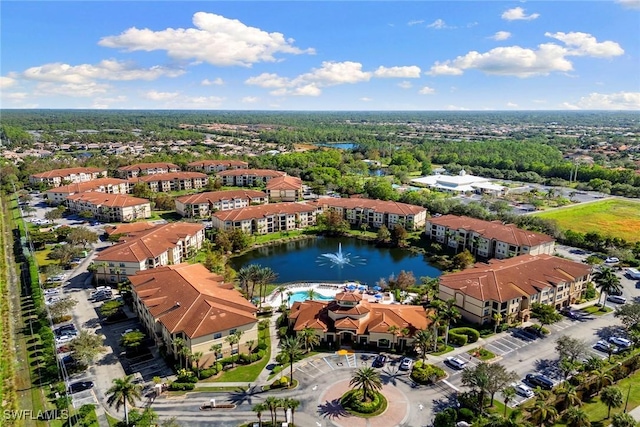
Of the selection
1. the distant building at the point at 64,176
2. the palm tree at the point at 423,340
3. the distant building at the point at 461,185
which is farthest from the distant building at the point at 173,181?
the palm tree at the point at 423,340

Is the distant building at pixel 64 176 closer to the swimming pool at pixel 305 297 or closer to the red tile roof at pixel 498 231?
the swimming pool at pixel 305 297

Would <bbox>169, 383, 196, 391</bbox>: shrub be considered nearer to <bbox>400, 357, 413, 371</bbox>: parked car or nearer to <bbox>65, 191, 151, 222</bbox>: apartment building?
<bbox>400, 357, 413, 371</bbox>: parked car

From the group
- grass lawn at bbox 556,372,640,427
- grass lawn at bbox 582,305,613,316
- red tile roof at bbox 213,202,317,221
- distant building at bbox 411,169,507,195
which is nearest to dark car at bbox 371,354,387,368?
grass lawn at bbox 556,372,640,427

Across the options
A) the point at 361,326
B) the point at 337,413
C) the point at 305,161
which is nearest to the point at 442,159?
the point at 305,161

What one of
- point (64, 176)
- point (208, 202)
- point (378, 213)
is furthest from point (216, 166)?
point (378, 213)

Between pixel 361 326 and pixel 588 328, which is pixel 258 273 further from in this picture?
pixel 588 328

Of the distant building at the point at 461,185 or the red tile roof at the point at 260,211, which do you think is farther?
the distant building at the point at 461,185
